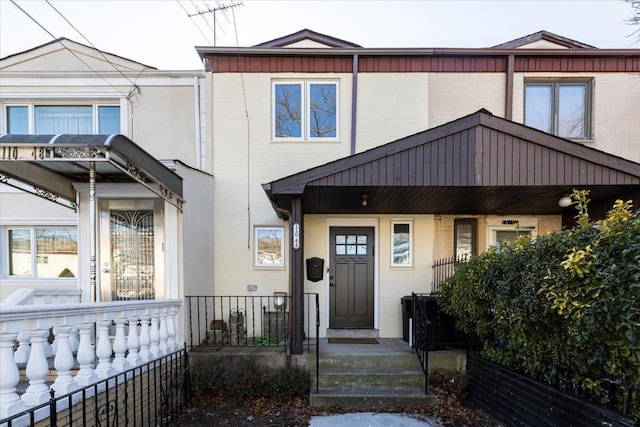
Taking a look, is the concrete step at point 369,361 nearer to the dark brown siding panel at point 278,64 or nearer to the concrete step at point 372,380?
the concrete step at point 372,380

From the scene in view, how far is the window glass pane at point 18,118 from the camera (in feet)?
21.2

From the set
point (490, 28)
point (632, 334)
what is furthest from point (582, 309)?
point (490, 28)

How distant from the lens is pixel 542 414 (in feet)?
10.8

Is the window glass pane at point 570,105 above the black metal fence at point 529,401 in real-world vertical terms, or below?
above

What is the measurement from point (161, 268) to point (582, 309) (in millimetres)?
5409

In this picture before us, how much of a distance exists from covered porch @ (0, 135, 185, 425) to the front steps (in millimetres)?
2291

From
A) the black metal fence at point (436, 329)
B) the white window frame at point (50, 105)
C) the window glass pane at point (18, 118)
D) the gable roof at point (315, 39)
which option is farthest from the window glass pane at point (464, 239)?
the window glass pane at point (18, 118)

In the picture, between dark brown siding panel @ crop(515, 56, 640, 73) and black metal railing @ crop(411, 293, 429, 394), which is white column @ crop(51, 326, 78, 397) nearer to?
black metal railing @ crop(411, 293, 429, 394)

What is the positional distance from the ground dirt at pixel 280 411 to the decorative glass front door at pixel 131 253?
198cm

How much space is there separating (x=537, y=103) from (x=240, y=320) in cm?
741

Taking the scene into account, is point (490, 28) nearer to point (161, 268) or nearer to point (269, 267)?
point (269, 267)

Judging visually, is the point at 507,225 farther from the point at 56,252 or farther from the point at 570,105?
the point at 56,252

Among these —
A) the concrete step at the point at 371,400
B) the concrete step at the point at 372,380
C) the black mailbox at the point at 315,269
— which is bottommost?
the concrete step at the point at 371,400

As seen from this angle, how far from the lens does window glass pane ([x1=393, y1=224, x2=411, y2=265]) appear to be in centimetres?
636
